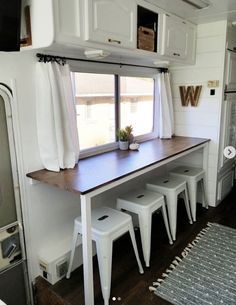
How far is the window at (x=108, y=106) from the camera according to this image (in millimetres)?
2398

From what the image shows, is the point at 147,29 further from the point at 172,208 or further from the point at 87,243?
the point at 87,243

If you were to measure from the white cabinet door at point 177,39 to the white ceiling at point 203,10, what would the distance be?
0.08 metres

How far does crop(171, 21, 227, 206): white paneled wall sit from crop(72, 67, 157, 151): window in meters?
0.42

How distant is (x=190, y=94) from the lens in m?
3.26

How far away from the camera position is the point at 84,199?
1614mm

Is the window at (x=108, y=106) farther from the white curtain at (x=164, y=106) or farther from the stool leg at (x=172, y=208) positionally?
the stool leg at (x=172, y=208)

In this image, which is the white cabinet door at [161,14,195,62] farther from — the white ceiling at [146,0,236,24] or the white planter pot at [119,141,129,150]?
the white planter pot at [119,141,129,150]

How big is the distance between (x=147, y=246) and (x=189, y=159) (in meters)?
1.58

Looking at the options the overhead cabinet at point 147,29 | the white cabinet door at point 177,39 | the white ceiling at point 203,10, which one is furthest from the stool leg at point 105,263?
the white ceiling at point 203,10

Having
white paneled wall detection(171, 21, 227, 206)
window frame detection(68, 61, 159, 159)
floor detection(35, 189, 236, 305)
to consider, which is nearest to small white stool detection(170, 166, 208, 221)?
white paneled wall detection(171, 21, 227, 206)

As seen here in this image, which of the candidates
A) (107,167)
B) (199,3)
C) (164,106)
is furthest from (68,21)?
(164,106)

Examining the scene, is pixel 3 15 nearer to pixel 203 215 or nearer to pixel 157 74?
pixel 157 74

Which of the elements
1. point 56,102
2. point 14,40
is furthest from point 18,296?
point 14,40

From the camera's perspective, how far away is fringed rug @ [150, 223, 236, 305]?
188 centimetres
